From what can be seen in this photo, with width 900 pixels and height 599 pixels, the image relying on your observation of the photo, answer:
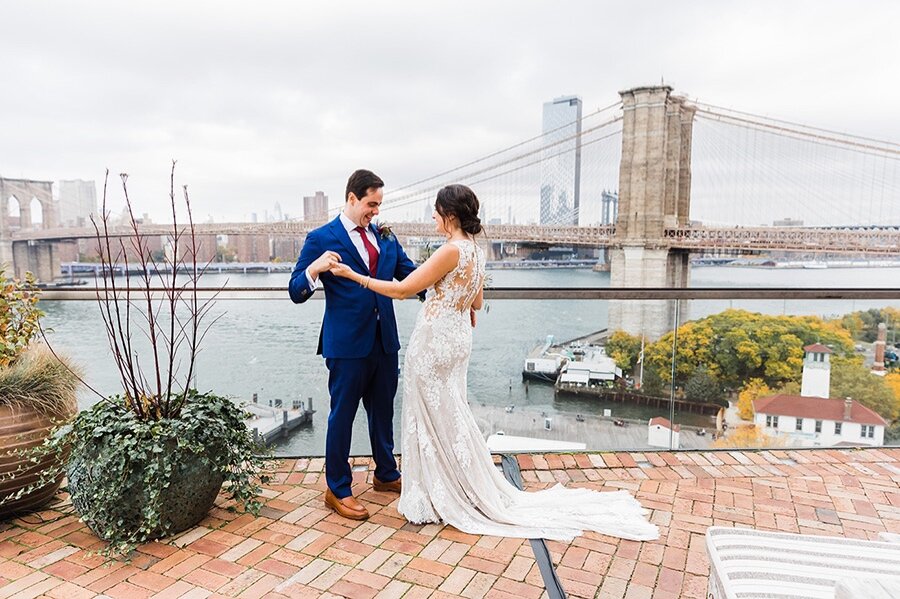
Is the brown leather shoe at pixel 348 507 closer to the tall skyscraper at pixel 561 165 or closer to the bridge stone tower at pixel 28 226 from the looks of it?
the bridge stone tower at pixel 28 226

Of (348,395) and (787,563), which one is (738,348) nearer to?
(787,563)

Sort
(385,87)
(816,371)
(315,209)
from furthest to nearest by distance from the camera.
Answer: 1. (385,87)
2. (315,209)
3. (816,371)

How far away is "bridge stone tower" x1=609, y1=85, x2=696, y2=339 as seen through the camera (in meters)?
29.8

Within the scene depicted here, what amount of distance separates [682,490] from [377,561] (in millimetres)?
1571

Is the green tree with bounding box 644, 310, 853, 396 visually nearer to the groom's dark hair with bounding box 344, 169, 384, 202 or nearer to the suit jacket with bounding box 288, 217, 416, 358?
the suit jacket with bounding box 288, 217, 416, 358

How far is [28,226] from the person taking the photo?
63.3 feet

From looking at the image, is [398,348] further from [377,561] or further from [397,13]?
[397,13]

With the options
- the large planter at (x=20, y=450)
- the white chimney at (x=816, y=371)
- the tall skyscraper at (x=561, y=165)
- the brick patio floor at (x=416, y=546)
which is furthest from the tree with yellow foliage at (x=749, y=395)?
the tall skyscraper at (x=561, y=165)

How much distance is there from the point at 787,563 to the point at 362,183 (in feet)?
6.46

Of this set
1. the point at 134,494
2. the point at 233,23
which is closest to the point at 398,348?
the point at 134,494

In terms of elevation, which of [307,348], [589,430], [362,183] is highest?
[362,183]

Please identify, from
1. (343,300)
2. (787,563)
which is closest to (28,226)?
(343,300)

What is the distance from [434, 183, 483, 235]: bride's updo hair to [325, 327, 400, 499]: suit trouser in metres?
0.63

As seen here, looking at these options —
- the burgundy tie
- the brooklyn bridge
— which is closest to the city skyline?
the brooklyn bridge
